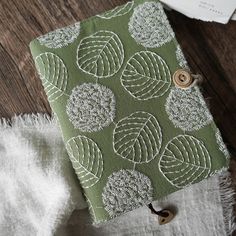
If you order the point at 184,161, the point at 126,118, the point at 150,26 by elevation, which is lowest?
the point at 184,161

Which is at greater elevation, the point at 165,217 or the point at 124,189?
the point at 124,189

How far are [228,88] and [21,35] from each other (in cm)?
39

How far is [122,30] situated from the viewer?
32.0 inches

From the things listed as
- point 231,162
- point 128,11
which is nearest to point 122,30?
point 128,11

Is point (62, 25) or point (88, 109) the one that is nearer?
point (88, 109)

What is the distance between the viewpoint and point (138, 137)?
2.61 feet

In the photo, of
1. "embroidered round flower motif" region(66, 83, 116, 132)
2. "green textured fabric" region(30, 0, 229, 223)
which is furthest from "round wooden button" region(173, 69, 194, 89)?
"embroidered round flower motif" region(66, 83, 116, 132)

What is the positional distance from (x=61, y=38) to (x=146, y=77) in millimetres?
153

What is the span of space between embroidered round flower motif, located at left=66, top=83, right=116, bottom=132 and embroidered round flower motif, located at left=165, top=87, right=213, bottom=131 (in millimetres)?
97

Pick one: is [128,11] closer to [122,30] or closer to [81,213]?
[122,30]

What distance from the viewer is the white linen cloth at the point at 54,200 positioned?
0.88 metres

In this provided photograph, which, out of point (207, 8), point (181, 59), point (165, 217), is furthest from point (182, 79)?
point (165, 217)

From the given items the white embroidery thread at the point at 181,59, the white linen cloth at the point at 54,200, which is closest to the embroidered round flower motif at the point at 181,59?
the white embroidery thread at the point at 181,59

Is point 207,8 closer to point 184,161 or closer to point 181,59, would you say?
point 181,59
